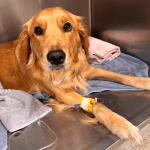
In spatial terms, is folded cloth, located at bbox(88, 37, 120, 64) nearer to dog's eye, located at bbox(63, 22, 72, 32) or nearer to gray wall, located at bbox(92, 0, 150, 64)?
gray wall, located at bbox(92, 0, 150, 64)

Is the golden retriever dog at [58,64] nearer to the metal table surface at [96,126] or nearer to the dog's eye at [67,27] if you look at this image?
the dog's eye at [67,27]

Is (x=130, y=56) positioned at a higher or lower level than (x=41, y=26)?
lower

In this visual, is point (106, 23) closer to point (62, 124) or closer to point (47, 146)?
point (62, 124)

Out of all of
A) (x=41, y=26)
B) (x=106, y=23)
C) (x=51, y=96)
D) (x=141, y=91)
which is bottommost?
(x=51, y=96)

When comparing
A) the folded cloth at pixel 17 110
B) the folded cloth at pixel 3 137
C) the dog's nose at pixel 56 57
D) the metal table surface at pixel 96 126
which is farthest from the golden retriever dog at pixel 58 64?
the folded cloth at pixel 3 137

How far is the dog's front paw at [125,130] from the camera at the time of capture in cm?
125

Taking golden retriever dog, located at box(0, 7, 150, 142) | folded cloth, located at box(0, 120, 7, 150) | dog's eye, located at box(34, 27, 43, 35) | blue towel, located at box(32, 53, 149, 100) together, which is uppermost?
dog's eye, located at box(34, 27, 43, 35)

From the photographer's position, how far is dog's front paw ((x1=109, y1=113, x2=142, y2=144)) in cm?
125

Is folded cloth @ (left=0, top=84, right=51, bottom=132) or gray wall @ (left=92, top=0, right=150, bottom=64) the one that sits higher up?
gray wall @ (left=92, top=0, right=150, bottom=64)

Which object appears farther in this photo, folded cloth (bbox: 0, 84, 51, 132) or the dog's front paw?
folded cloth (bbox: 0, 84, 51, 132)

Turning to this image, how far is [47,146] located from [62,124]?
26cm

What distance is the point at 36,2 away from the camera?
254 centimetres

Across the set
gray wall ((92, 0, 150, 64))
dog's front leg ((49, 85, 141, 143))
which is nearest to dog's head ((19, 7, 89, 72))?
dog's front leg ((49, 85, 141, 143))

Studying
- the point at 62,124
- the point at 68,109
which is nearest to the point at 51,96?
the point at 68,109
